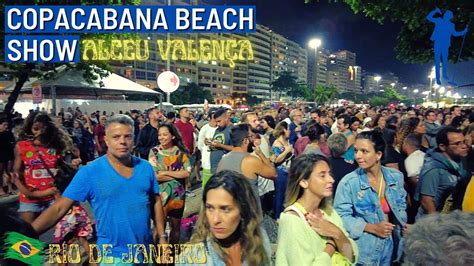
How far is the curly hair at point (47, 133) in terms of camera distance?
514 cm

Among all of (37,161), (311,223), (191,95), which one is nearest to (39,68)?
(37,161)

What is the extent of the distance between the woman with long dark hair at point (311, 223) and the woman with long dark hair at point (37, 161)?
3.27 meters

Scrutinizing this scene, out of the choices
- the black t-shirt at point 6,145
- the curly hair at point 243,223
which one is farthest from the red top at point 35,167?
the black t-shirt at point 6,145

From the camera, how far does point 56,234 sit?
14.9 feet

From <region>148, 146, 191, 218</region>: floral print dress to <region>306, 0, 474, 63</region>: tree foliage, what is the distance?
889 cm

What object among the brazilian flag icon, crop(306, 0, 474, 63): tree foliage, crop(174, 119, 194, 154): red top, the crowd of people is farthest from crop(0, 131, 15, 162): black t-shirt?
crop(306, 0, 474, 63): tree foliage

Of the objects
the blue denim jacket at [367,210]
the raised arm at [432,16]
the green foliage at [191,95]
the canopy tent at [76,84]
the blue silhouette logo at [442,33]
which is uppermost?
the green foliage at [191,95]

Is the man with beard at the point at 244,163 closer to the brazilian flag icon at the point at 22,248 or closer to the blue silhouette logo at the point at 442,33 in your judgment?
the brazilian flag icon at the point at 22,248

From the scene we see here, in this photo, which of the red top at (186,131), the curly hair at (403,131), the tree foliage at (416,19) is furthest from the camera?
the tree foliage at (416,19)

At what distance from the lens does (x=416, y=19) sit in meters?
11.6

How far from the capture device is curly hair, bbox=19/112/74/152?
203 inches

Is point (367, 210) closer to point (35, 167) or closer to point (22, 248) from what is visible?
point (22, 248)

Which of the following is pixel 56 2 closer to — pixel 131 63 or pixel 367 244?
pixel 367 244

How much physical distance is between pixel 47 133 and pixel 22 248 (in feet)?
13.1
